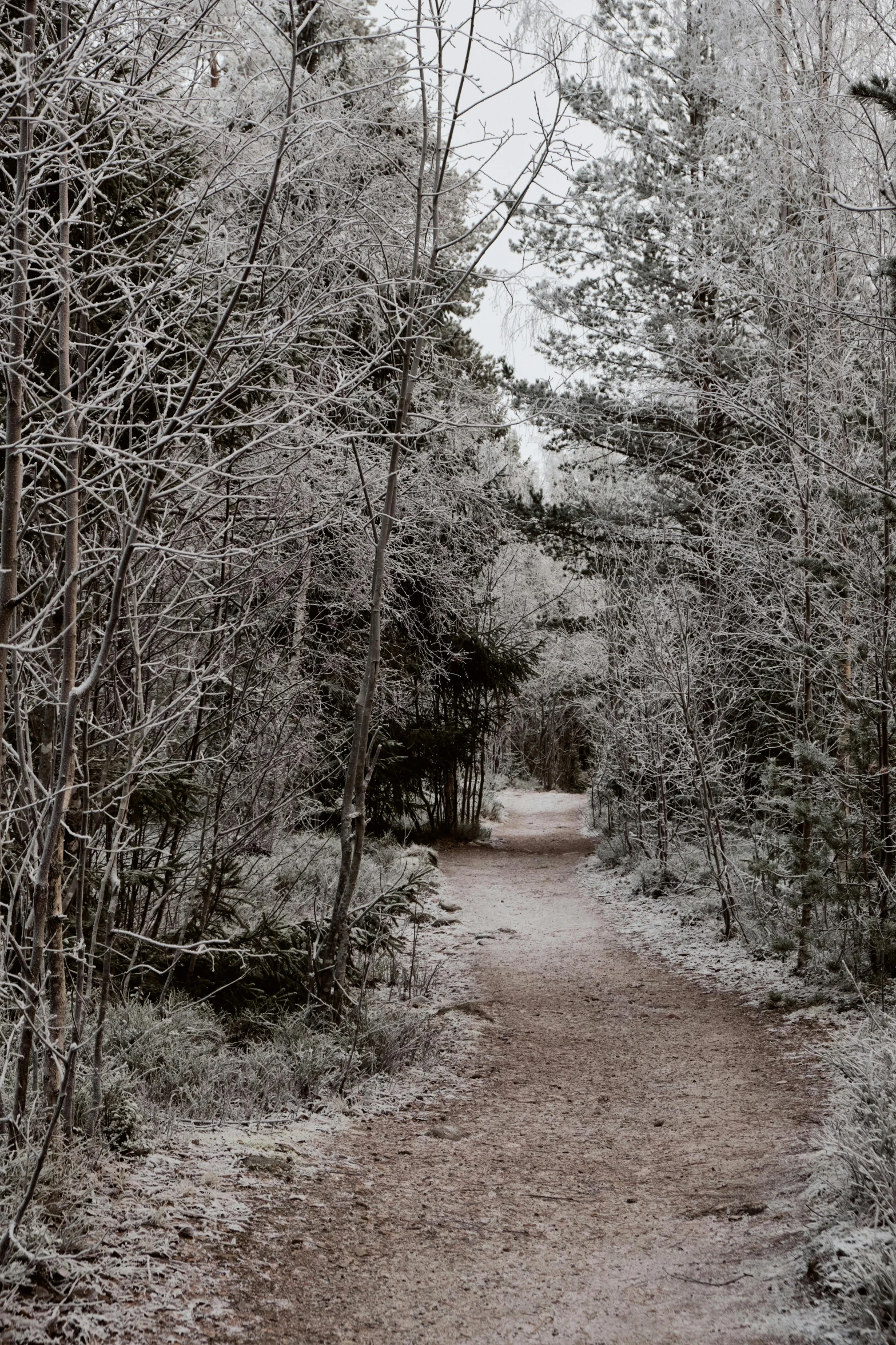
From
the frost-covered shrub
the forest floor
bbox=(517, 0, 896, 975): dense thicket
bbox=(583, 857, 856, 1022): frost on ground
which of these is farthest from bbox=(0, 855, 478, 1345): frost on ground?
bbox=(517, 0, 896, 975): dense thicket

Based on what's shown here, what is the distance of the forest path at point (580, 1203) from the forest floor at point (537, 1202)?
0.01 meters

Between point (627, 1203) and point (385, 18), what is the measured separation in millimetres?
6041

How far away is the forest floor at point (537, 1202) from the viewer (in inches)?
113

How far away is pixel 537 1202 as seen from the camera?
393 cm

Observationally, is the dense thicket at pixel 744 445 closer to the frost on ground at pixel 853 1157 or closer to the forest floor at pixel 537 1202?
the frost on ground at pixel 853 1157

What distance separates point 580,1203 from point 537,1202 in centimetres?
18

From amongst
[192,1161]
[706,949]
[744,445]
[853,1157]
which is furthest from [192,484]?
[744,445]

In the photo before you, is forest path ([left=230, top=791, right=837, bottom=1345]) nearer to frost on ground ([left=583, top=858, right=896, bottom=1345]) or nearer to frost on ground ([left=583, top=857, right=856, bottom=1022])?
frost on ground ([left=583, top=858, right=896, bottom=1345])

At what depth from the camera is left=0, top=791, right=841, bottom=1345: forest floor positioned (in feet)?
9.45

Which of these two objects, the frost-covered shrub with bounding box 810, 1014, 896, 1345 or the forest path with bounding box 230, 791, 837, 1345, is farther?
the forest path with bounding box 230, 791, 837, 1345

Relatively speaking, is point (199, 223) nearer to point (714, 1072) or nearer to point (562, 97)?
point (562, 97)

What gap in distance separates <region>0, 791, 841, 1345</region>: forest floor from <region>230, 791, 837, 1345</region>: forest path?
0.04 feet

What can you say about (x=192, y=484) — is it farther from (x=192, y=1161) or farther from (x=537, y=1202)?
(x=537, y=1202)

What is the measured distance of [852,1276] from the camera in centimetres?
266
